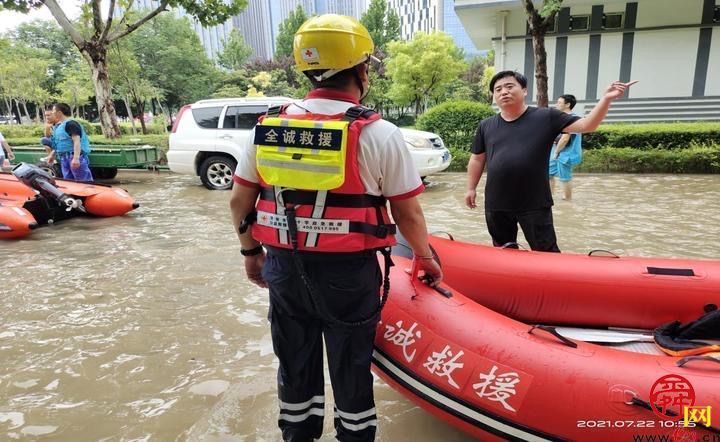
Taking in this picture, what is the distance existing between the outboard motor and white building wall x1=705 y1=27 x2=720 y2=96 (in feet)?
60.5

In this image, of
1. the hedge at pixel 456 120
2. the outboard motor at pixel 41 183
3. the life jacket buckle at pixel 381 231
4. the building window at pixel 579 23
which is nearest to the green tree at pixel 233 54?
the building window at pixel 579 23

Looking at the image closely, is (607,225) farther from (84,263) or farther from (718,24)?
(718,24)

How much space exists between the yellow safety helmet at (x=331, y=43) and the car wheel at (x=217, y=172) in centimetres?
774

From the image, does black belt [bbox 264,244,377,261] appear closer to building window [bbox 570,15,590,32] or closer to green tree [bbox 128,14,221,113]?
building window [bbox 570,15,590,32]

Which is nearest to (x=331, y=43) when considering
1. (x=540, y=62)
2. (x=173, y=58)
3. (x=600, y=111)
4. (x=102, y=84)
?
(x=600, y=111)

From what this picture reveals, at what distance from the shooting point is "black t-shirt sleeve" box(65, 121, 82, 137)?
688 centimetres

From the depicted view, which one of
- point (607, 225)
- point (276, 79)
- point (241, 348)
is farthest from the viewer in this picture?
point (276, 79)

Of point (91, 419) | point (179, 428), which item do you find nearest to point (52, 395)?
point (91, 419)

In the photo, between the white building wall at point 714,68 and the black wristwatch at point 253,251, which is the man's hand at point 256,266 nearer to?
the black wristwatch at point 253,251

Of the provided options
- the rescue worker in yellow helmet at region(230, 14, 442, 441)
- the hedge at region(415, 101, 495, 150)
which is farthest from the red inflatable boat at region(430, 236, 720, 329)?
the hedge at region(415, 101, 495, 150)

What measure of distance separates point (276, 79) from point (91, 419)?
40.7 m

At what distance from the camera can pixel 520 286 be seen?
107 inches

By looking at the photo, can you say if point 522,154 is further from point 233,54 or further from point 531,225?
point 233,54

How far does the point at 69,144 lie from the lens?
7074 mm
